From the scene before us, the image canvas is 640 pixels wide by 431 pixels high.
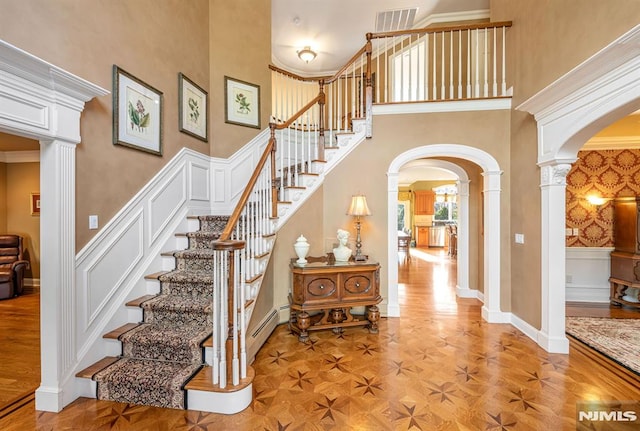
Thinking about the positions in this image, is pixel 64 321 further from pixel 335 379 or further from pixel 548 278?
pixel 548 278

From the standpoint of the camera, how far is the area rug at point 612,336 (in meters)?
2.84

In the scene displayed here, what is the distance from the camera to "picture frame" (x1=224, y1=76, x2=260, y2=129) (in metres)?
4.25

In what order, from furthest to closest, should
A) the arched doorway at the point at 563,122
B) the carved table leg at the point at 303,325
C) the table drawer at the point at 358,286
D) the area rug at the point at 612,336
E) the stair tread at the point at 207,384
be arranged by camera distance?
the table drawer at the point at 358,286 → the carved table leg at the point at 303,325 → the area rug at the point at 612,336 → the arched doorway at the point at 563,122 → the stair tread at the point at 207,384

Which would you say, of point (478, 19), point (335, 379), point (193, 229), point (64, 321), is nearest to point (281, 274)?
point (193, 229)

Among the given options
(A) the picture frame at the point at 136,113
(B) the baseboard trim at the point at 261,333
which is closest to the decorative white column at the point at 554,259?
(B) the baseboard trim at the point at 261,333

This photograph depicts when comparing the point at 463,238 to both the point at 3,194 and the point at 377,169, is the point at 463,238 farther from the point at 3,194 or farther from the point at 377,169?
the point at 3,194

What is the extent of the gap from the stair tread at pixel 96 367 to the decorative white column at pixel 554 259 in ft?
13.5

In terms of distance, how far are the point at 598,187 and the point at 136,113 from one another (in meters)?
6.72

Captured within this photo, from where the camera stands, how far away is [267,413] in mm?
2070

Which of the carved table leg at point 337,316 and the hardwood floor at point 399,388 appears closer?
the hardwood floor at point 399,388

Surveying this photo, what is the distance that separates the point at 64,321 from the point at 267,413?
1.64 meters

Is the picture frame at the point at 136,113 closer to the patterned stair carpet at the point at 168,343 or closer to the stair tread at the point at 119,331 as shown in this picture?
the patterned stair carpet at the point at 168,343

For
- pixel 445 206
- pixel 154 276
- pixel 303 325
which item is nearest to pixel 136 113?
pixel 154 276

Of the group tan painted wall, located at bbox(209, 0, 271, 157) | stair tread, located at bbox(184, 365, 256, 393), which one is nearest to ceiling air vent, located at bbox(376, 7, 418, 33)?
tan painted wall, located at bbox(209, 0, 271, 157)
